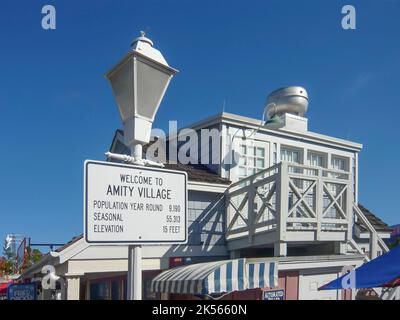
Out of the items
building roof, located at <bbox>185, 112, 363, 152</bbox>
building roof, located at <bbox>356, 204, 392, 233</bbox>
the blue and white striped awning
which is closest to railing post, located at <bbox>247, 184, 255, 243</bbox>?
building roof, located at <bbox>185, 112, 363, 152</bbox>

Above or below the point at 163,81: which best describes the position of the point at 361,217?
below

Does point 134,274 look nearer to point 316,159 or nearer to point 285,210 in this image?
point 285,210

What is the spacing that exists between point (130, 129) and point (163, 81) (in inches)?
15.0

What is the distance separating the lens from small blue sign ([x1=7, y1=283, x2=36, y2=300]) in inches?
302

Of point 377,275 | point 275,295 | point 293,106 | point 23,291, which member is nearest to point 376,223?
point 293,106

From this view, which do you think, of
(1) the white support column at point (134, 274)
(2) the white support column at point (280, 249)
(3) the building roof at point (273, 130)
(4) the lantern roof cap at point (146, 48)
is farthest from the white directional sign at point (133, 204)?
(3) the building roof at point (273, 130)

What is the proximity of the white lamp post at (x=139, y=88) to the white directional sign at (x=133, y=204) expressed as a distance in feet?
0.69

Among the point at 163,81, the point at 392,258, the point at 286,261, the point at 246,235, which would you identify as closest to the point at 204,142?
the point at 246,235

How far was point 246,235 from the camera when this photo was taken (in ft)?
30.0

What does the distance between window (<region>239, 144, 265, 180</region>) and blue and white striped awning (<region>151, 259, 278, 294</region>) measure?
→ 12.4 feet

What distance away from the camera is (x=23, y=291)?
798 cm

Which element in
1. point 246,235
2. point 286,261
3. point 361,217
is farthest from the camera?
point 361,217
